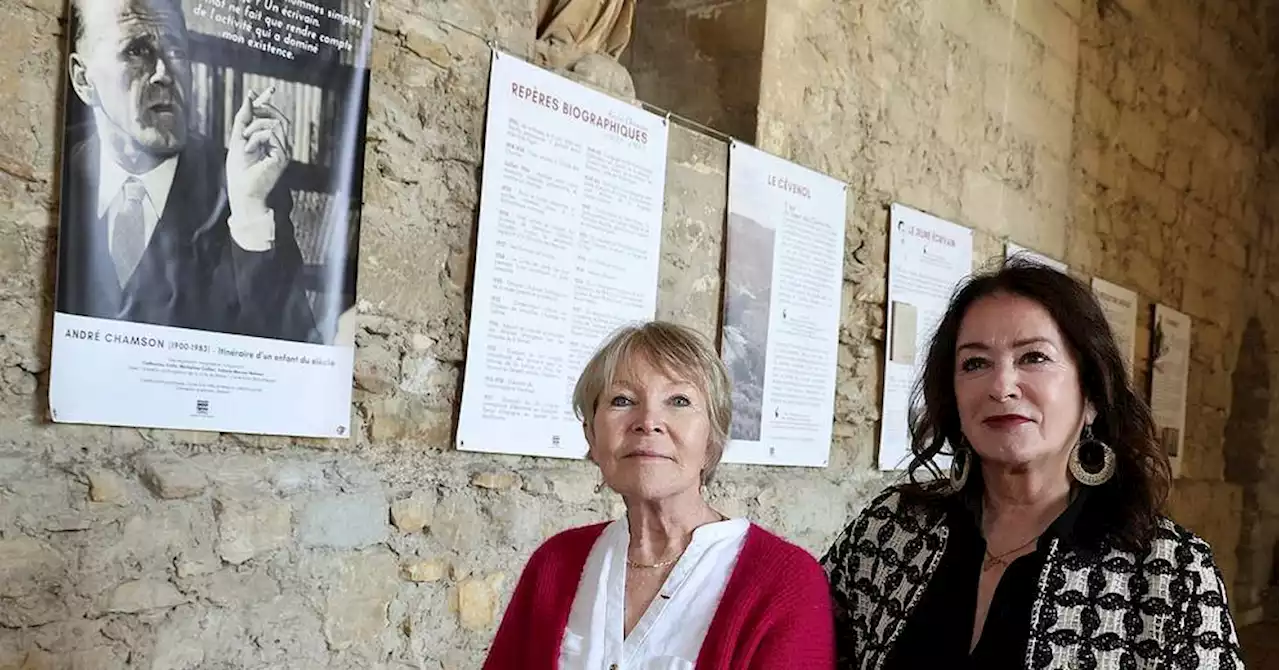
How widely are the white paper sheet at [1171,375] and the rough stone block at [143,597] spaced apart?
4595mm

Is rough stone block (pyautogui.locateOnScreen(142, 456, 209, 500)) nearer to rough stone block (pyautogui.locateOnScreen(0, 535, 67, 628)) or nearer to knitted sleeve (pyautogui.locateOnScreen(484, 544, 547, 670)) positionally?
rough stone block (pyautogui.locateOnScreen(0, 535, 67, 628))

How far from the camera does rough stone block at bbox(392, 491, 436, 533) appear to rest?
2.20 m

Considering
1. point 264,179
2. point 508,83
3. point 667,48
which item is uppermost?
point 667,48

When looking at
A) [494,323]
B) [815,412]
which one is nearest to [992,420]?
[494,323]

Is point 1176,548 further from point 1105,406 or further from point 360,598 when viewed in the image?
point 360,598

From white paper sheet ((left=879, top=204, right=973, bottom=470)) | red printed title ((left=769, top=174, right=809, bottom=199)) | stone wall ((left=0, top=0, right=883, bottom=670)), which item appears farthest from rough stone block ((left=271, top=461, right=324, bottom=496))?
white paper sheet ((left=879, top=204, right=973, bottom=470))

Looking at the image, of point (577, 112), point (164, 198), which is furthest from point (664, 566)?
point (577, 112)

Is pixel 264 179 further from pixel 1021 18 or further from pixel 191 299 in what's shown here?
pixel 1021 18

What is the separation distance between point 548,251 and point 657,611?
1123mm

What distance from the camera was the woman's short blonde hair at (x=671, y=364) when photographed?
1.59 metres

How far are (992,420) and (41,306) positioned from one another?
1.44 m

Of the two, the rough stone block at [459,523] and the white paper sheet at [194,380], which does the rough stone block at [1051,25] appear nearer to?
the rough stone block at [459,523]

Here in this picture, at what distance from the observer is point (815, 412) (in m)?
3.33

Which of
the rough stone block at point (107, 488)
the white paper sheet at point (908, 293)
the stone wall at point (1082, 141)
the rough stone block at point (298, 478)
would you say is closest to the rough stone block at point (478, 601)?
the rough stone block at point (298, 478)
